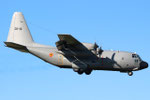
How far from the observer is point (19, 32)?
3603 centimetres

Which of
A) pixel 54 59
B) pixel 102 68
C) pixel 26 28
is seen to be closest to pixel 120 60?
pixel 102 68

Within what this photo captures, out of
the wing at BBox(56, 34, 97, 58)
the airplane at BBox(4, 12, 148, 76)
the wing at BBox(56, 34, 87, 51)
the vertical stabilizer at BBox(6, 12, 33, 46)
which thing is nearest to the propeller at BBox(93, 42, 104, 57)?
the airplane at BBox(4, 12, 148, 76)

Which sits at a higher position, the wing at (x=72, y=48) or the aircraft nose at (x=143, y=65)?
the wing at (x=72, y=48)

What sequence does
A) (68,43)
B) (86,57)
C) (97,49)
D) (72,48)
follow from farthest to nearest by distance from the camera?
(86,57), (97,49), (72,48), (68,43)

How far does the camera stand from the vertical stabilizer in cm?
3569

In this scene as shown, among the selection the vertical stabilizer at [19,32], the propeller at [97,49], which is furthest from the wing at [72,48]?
the vertical stabilizer at [19,32]

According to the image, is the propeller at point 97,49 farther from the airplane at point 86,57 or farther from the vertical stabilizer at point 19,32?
the vertical stabilizer at point 19,32

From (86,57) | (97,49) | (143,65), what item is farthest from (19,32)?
(143,65)

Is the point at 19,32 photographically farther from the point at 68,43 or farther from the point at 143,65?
the point at 143,65

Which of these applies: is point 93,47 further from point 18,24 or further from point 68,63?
point 18,24

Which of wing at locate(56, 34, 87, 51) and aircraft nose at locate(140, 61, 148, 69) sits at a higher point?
wing at locate(56, 34, 87, 51)

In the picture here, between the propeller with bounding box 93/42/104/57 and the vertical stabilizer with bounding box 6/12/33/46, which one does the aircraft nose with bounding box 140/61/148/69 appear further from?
the vertical stabilizer with bounding box 6/12/33/46

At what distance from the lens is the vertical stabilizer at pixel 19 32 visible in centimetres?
3569

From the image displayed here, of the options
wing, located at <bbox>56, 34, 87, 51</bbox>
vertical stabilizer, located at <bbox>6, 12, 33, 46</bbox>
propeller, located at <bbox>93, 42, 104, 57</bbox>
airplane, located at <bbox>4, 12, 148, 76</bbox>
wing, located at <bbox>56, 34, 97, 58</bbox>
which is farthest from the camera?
vertical stabilizer, located at <bbox>6, 12, 33, 46</bbox>
